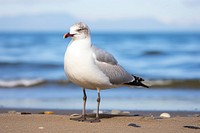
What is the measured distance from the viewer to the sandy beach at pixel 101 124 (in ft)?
20.2

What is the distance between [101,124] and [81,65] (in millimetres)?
816

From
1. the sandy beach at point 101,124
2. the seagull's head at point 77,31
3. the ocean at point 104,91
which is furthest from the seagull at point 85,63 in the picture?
the ocean at point 104,91

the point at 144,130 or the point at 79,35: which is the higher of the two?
the point at 79,35

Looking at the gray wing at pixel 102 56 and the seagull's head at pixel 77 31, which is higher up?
the seagull's head at pixel 77 31

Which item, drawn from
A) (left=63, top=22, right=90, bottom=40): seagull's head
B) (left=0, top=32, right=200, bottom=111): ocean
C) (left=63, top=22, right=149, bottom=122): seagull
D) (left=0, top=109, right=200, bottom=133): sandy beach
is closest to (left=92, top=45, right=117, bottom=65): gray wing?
(left=63, top=22, right=149, bottom=122): seagull

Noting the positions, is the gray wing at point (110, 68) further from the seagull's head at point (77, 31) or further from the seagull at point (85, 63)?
the seagull's head at point (77, 31)

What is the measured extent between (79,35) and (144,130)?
1.58 metres


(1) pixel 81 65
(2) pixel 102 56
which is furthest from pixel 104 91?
(1) pixel 81 65

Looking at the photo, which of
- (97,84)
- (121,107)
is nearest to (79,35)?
(97,84)

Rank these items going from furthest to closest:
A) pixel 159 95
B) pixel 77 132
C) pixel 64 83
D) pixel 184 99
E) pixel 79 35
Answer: pixel 64 83 < pixel 159 95 < pixel 184 99 < pixel 79 35 < pixel 77 132

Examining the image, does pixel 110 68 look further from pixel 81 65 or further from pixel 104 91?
pixel 104 91

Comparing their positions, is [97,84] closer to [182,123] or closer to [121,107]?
[182,123]

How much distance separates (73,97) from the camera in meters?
11.6

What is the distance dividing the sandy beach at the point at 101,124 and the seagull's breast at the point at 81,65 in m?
0.60
